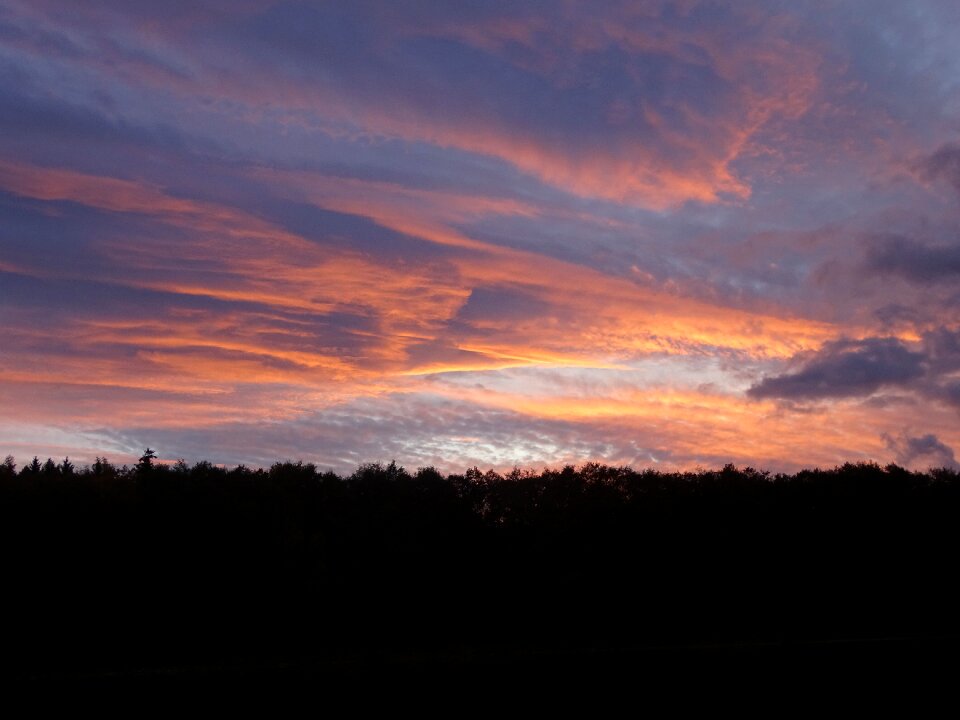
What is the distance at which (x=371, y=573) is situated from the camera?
137 ft

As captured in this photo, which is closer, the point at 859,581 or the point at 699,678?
the point at 699,678

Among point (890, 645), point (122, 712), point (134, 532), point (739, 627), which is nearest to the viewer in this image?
point (122, 712)

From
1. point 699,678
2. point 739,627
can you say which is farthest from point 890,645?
point 739,627

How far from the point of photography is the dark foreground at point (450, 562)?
3700 centimetres

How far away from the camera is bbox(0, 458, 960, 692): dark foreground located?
3700cm

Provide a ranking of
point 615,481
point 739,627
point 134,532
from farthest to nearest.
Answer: point 615,481, point 739,627, point 134,532

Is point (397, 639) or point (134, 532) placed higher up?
point (134, 532)

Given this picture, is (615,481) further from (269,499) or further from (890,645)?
(890,645)

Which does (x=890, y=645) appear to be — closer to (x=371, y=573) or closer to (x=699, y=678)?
(x=699, y=678)

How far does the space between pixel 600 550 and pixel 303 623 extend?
50.1 ft

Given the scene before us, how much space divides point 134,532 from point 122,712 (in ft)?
78.5

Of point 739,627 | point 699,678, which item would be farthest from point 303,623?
point 699,678

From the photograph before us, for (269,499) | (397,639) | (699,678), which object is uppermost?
(269,499)

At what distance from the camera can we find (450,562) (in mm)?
43188
